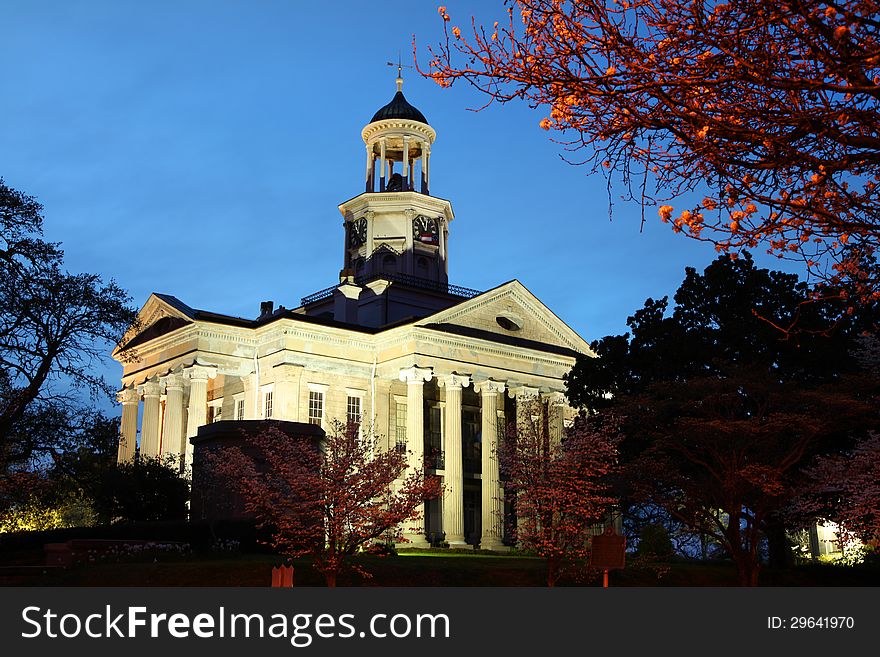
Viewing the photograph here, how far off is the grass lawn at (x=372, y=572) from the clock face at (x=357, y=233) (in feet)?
108

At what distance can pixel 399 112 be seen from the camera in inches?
2739

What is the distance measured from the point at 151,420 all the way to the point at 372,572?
28141mm

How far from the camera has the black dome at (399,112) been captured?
69500 mm

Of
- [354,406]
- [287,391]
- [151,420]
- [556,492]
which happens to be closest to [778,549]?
[556,492]

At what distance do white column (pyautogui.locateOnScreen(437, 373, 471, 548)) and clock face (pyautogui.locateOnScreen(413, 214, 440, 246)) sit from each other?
49.8 ft

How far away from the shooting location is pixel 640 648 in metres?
13.3

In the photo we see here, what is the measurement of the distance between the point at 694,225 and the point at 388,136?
5711 cm

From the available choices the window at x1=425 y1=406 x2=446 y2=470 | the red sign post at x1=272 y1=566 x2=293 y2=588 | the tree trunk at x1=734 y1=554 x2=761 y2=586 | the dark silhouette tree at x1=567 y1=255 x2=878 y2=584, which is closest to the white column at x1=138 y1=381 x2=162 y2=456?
the window at x1=425 y1=406 x2=446 y2=470

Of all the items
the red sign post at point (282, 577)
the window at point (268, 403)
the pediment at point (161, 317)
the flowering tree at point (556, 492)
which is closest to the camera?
the red sign post at point (282, 577)

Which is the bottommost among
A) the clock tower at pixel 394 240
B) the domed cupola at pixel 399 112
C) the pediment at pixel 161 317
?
the pediment at pixel 161 317

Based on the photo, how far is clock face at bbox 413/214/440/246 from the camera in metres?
66.4

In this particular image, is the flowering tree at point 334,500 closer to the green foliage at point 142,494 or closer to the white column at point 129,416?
the green foliage at point 142,494

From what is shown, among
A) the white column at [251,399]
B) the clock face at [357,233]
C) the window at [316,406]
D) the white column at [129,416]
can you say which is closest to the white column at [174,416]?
the white column at [251,399]

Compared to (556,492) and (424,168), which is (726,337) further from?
(424,168)
